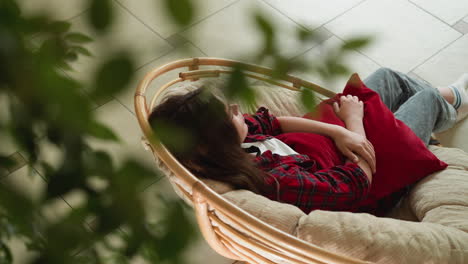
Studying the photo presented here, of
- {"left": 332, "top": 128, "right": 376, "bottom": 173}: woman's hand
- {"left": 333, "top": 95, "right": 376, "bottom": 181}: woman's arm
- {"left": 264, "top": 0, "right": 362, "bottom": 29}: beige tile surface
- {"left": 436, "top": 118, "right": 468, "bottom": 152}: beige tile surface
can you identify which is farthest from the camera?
{"left": 264, "top": 0, "right": 362, "bottom": 29}: beige tile surface

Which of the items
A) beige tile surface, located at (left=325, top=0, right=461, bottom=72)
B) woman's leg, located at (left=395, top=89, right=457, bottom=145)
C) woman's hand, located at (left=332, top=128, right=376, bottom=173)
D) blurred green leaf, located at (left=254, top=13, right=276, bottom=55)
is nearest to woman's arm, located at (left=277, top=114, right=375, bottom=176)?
woman's hand, located at (left=332, top=128, right=376, bottom=173)

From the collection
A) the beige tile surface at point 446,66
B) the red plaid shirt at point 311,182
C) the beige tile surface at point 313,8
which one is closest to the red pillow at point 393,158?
the red plaid shirt at point 311,182

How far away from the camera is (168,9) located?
27 centimetres

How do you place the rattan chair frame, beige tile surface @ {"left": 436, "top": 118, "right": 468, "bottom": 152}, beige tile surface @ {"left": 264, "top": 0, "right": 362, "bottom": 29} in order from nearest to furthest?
the rattan chair frame, beige tile surface @ {"left": 436, "top": 118, "right": 468, "bottom": 152}, beige tile surface @ {"left": 264, "top": 0, "right": 362, "bottom": 29}

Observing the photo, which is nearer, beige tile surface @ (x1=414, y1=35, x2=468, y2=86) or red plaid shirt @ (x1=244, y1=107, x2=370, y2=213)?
red plaid shirt @ (x1=244, y1=107, x2=370, y2=213)

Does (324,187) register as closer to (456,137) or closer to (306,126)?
(306,126)

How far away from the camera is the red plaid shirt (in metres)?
1.40

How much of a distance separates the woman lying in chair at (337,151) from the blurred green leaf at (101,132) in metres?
0.89

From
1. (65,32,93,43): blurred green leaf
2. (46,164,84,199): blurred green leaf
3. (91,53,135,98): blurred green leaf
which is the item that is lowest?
(46,164,84,199): blurred green leaf

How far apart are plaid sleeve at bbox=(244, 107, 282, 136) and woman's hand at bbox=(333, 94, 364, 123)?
0.73ft

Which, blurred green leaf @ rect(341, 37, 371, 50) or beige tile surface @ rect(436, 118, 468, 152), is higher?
blurred green leaf @ rect(341, 37, 371, 50)

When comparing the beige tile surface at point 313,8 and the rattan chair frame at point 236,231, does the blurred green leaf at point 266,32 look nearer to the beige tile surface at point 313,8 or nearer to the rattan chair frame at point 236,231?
the rattan chair frame at point 236,231

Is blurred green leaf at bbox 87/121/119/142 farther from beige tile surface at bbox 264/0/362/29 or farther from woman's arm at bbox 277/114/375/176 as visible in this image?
beige tile surface at bbox 264/0/362/29

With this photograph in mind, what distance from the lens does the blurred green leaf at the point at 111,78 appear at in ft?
0.92
